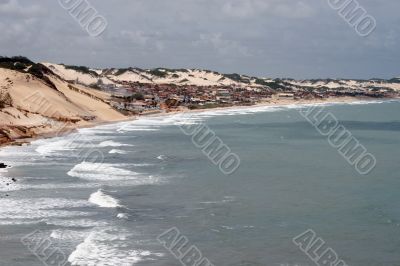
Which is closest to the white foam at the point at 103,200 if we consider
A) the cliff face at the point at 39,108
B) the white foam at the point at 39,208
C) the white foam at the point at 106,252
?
the white foam at the point at 39,208

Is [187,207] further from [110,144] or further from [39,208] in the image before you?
[110,144]

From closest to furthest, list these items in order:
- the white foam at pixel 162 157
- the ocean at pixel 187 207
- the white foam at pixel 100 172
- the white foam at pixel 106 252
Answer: the white foam at pixel 106 252
the ocean at pixel 187 207
the white foam at pixel 100 172
the white foam at pixel 162 157

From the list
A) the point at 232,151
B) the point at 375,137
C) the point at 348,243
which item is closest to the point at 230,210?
the point at 348,243

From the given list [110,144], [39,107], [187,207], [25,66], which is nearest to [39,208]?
[187,207]

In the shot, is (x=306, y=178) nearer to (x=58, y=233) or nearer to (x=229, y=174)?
(x=229, y=174)

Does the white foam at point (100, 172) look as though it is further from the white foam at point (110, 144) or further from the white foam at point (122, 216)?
the white foam at point (110, 144)

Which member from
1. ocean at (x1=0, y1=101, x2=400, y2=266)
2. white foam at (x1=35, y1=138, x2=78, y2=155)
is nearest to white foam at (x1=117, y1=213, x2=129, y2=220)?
ocean at (x1=0, y1=101, x2=400, y2=266)
